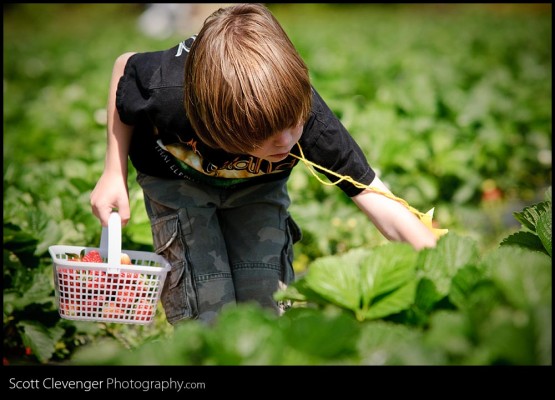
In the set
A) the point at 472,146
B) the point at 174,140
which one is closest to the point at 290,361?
the point at 174,140

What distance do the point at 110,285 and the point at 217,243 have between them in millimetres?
541

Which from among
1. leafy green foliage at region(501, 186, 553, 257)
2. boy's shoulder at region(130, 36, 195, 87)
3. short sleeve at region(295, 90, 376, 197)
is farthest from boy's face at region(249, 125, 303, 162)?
leafy green foliage at region(501, 186, 553, 257)

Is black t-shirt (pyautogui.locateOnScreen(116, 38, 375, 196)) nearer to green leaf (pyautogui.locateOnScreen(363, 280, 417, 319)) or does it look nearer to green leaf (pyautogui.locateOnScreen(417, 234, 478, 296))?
green leaf (pyautogui.locateOnScreen(417, 234, 478, 296))

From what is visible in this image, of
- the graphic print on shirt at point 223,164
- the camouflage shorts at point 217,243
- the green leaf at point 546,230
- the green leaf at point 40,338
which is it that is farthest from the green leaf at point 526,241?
the green leaf at point 40,338

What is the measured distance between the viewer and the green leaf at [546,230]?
182 cm

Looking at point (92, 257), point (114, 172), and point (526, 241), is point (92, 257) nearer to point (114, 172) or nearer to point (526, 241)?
point (114, 172)

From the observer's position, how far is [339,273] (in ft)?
5.38

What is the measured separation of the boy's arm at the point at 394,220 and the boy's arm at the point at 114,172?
856 mm

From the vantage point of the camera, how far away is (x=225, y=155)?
268cm

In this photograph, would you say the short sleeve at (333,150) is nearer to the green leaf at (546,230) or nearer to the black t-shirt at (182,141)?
the black t-shirt at (182,141)

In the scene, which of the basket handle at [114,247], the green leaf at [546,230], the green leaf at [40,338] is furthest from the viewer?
the green leaf at [40,338]

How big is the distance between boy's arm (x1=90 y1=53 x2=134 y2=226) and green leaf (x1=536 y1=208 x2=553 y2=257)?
4.74 ft

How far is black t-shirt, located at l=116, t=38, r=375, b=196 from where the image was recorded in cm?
251

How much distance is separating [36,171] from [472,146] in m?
3.26
